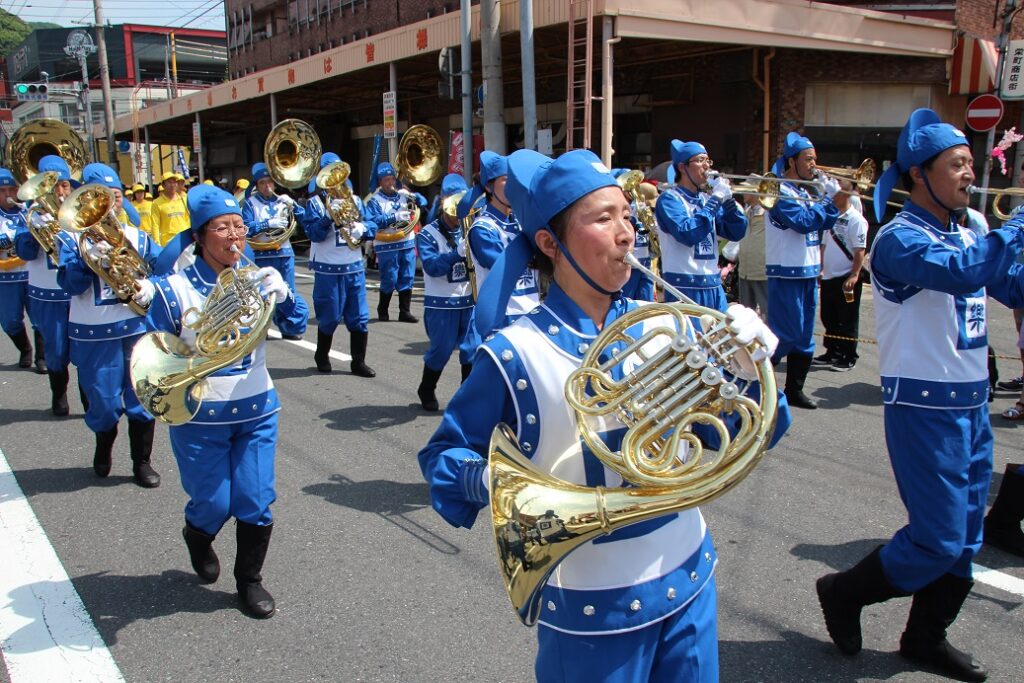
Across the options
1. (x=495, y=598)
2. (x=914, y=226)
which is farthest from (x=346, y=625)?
(x=914, y=226)

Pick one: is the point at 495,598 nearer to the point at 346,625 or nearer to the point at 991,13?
the point at 346,625

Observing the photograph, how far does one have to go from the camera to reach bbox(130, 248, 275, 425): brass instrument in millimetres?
3473

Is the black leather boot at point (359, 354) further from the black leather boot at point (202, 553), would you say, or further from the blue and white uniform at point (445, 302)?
the black leather boot at point (202, 553)

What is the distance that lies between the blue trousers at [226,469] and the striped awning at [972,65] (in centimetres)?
1535

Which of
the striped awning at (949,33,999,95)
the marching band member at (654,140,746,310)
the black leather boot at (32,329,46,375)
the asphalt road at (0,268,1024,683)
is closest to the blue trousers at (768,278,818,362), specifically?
the marching band member at (654,140,746,310)

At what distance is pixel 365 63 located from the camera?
18.0 meters

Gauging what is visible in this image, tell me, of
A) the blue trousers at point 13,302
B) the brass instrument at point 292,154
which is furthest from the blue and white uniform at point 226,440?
the brass instrument at point 292,154

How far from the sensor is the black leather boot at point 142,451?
541 centimetres

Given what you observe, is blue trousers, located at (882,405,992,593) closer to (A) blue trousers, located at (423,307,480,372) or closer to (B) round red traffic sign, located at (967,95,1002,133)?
(A) blue trousers, located at (423,307,480,372)

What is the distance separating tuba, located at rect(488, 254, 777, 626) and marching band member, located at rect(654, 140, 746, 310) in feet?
16.4

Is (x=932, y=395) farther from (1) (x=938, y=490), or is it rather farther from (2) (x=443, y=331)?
(2) (x=443, y=331)

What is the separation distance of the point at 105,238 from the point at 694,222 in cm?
419

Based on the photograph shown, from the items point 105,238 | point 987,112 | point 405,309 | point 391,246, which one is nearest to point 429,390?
point 105,238

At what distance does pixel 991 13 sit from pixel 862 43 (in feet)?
11.7
